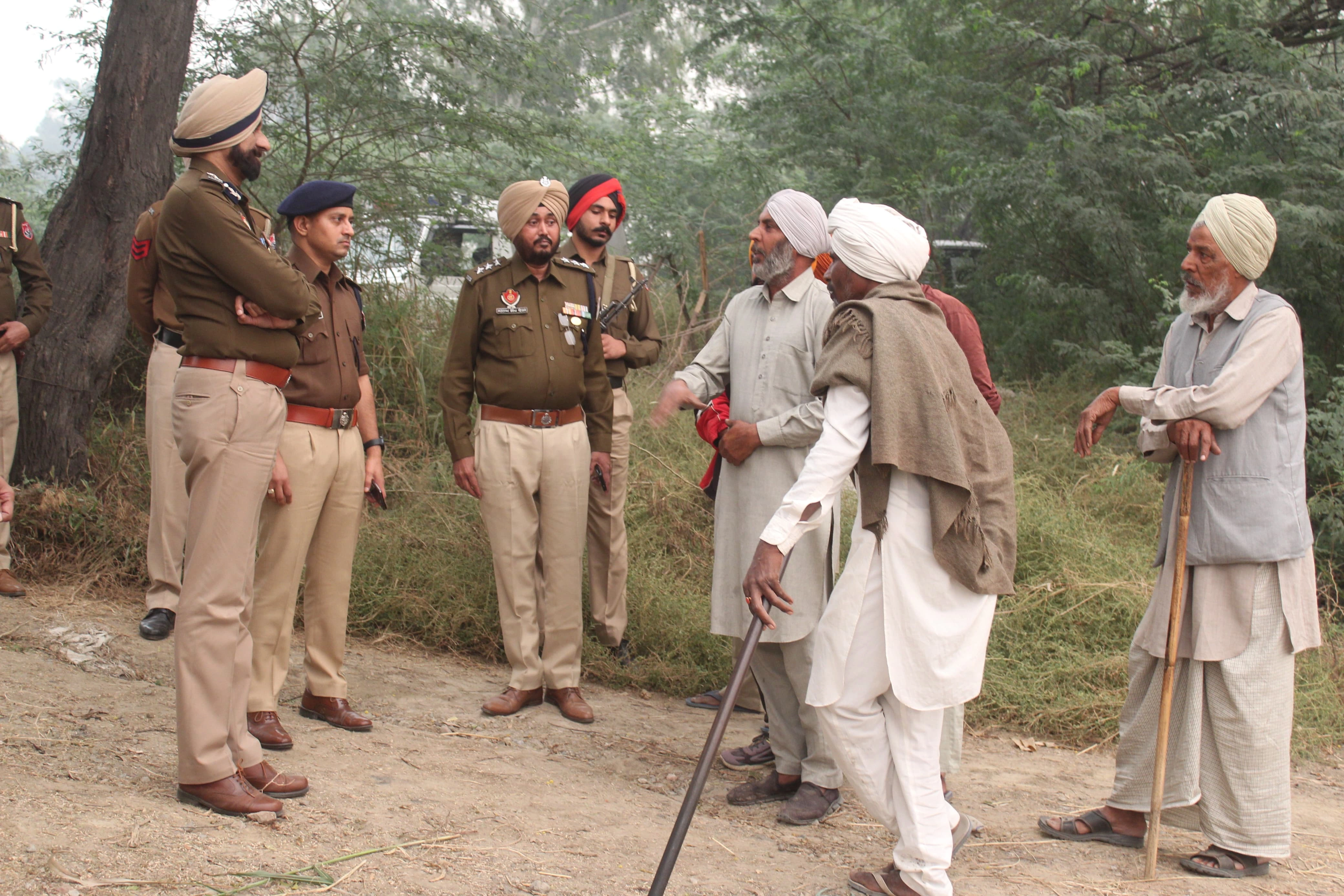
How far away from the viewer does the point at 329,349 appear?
4.12m

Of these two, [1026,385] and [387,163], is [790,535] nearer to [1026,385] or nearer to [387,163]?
[387,163]

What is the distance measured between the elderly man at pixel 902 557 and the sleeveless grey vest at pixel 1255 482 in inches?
35.7

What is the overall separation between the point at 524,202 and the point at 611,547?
5.59ft

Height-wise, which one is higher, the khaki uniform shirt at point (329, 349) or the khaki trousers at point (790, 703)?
the khaki uniform shirt at point (329, 349)

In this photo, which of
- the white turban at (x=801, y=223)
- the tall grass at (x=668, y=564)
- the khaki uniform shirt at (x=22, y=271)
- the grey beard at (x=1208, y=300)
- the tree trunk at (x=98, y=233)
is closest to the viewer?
the grey beard at (x=1208, y=300)

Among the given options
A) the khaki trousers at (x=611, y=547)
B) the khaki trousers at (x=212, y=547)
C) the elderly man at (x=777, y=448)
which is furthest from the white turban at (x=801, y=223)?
the khaki trousers at (x=212, y=547)

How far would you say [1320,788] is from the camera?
4.59 metres

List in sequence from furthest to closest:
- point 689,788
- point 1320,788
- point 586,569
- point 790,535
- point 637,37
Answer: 1. point 637,37
2. point 586,569
3. point 1320,788
4. point 790,535
5. point 689,788

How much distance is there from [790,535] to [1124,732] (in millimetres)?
1645

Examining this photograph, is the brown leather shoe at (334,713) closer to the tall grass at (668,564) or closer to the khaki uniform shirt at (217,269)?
the tall grass at (668,564)

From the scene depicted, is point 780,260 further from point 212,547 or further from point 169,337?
point 169,337

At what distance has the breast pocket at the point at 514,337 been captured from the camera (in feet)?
15.4

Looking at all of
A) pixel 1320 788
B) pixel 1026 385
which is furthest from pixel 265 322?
pixel 1026 385

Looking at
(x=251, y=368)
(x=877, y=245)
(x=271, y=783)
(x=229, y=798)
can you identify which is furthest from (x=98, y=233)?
(x=877, y=245)
